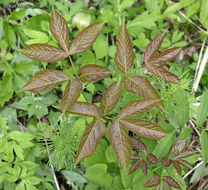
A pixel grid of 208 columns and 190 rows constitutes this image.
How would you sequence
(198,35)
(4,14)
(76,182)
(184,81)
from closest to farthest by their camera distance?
1. (184,81)
2. (76,182)
3. (4,14)
4. (198,35)

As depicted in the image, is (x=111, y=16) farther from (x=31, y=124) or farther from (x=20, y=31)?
(x=31, y=124)

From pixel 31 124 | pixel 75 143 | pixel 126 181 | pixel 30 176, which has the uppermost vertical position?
pixel 75 143

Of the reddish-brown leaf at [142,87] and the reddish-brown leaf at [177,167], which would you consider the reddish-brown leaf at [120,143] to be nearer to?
the reddish-brown leaf at [142,87]

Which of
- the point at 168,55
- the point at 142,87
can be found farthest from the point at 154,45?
the point at 142,87

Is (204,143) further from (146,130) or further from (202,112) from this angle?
(146,130)

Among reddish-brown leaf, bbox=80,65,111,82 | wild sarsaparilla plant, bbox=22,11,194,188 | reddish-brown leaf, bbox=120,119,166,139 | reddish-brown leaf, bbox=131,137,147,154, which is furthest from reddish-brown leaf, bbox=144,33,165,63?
reddish-brown leaf, bbox=131,137,147,154

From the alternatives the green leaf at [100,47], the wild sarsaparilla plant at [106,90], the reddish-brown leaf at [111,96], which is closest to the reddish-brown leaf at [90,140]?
the wild sarsaparilla plant at [106,90]

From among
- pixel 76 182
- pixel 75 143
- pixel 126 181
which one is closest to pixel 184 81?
pixel 126 181

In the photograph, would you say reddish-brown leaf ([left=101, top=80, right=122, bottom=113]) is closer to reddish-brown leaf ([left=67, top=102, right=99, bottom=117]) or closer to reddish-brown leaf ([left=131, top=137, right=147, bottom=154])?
reddish-brown leaf ([left=67, top=102, right=99, bottom=117])
